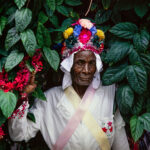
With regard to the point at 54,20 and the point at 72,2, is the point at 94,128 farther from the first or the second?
the point at 72,2

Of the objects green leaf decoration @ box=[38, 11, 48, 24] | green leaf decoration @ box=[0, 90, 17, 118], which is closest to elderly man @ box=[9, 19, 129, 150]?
green leaf decoration @ box=[38, 11, 48, 24]

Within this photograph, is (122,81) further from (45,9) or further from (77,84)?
(45,9)

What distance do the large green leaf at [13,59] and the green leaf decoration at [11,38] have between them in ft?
0.16

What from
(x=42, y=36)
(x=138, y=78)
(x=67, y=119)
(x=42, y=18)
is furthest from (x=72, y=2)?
(x=67, y=119)

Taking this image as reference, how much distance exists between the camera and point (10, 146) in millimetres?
2156

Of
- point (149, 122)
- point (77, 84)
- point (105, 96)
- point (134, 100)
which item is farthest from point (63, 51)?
point (149, 122)

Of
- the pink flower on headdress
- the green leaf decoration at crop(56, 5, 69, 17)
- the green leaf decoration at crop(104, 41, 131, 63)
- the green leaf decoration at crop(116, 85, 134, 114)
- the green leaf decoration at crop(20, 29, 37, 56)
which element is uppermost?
the green leaf decoration at crop(56, 5, 69, 17)

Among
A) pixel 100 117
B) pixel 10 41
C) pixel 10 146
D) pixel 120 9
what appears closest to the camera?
pixel 10 41

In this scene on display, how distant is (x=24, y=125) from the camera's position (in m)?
1.87

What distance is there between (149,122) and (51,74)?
91 centimetres

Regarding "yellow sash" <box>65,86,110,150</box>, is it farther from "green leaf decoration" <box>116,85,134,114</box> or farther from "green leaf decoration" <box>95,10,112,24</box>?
"green leaf decoration" <box>95,10,112,24</box>

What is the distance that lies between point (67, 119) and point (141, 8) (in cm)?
91

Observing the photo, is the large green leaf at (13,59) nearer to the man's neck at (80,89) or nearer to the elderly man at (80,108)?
the elderly man at (80,108)

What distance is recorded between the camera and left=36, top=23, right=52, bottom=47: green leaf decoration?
1.60m
